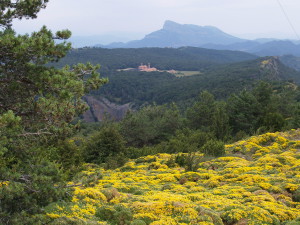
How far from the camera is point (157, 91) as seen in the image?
522ft

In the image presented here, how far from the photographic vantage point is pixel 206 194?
14758 mm

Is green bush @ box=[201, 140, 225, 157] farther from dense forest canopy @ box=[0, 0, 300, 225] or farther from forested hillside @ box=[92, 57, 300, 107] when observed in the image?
forested hillside @ box=[92, 57, 300, 107]

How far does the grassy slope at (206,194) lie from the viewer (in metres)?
10.9

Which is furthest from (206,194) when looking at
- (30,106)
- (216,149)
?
(216,149)

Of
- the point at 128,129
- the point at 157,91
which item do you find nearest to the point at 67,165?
the point at 128,129

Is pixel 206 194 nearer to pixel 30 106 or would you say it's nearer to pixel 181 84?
pixel 30 106

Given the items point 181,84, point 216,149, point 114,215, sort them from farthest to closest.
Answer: point 181,84 < point 216,149 < point 114,215

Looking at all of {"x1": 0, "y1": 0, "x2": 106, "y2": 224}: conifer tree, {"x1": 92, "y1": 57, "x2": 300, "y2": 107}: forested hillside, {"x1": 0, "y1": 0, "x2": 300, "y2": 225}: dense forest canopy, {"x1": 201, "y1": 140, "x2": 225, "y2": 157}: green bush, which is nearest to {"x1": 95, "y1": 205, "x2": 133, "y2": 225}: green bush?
{"x1": 0, "y1": 0, "x2": 300, "y2": 225}: dense forest canopy

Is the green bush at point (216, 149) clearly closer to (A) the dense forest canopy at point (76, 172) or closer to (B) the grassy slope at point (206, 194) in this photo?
(A) the dense forest canopy at point (76, 172)

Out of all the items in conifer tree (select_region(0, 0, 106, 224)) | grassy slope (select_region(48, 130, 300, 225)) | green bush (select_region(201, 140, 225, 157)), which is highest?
conifer tree (select_region(0, 0, 106, 224))

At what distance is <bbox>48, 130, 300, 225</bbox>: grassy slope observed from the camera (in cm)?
1085

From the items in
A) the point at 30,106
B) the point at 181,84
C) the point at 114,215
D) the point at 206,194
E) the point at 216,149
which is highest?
the point at 30,106

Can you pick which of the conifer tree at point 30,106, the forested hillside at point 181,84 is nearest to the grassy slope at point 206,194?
the conifer tree at point 30,106

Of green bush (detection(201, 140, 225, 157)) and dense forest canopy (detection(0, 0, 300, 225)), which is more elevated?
dense forest canopy (detection(0, 0, 300, 225))
